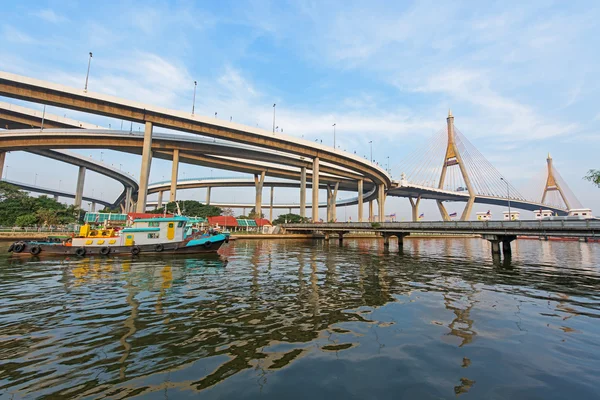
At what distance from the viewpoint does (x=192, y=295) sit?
1352cm

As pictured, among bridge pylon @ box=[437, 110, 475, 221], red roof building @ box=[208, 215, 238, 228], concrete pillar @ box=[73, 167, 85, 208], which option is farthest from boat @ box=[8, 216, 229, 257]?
bridge pylon @ box=[437, 110, 475, 221]

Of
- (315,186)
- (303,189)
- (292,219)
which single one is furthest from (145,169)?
(292,219)

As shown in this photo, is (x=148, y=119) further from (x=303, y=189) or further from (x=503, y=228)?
(x=503, y=228)

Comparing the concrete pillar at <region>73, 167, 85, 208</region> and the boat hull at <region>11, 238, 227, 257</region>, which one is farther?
the concrete pillar at <region>73, 167, 85, 208</region>

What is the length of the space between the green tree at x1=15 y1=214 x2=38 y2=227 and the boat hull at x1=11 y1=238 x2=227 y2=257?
131 ft

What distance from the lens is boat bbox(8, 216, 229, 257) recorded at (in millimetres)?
28422

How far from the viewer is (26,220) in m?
58.6

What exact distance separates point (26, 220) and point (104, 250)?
156ft

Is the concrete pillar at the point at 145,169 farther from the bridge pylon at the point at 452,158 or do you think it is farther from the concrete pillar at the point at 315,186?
the bridge pylon at the point at 452,158

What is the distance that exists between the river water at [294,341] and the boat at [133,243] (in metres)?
13.6

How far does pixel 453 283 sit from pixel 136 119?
66.7 meters

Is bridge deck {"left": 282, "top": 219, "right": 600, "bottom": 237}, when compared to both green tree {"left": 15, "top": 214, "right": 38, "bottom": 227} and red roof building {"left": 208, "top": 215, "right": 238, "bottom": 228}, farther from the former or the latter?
green tree {"left": 15, "top": 214, "right": 38, "bottom": 227}

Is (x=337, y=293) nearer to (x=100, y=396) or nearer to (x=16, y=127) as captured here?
(x=100, y=396)

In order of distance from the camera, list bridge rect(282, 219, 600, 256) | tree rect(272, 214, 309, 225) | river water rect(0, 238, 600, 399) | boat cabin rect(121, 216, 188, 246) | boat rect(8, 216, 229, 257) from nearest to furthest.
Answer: river water rect(0, 238, 600, 399)
bridge rect(282, 219, 600, 256)
boat rect(8, 216, 229, 257)
boat cabin rect(121, 216, 188, 246)
tree rect(272, 214, 309, 225)
